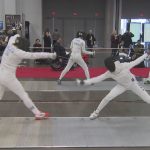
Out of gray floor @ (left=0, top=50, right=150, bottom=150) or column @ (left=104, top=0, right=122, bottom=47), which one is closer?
gray floor @ (left=0, top=50, right=150, bottom=150)

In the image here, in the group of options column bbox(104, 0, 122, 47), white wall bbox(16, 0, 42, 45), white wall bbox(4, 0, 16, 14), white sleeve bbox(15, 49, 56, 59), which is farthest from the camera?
column bbox(104, 0, 122, 47)

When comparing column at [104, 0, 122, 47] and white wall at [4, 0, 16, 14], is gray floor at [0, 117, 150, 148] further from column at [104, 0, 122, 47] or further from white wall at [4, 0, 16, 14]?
column at [104, 0, 122, 47]

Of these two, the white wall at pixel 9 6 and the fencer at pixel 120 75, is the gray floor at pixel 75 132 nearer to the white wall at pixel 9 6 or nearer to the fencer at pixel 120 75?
the fencer at pixel 120 75

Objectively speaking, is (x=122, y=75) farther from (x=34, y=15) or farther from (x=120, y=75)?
Result: (x=34, y=15)

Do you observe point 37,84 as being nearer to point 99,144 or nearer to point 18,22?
point 99,144

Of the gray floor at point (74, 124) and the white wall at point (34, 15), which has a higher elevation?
the white wall at point (34, 15)

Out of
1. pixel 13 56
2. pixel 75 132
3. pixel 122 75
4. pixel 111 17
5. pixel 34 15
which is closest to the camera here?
pixel 75 132

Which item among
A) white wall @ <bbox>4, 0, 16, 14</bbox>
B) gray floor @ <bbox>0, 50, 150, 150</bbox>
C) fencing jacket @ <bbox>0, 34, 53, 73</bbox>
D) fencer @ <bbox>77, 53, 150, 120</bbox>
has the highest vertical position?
white wall @ <bbox>4, 0, 16, 14</bbox>

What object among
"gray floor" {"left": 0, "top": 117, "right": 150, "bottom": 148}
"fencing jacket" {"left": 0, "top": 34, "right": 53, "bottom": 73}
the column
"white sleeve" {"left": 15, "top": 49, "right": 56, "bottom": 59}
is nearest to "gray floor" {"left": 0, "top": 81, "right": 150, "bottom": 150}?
"gray floor" {"left": 0, "top": 117, "right": 150, "bottom": 148}

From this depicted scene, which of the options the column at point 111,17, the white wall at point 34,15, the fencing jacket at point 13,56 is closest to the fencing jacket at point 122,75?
the fencing jacket at point 13,56

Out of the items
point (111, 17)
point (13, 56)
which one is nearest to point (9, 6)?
point (111, 17)

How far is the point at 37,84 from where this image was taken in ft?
42.8

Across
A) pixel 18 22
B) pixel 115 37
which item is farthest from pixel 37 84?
pixel 115 37

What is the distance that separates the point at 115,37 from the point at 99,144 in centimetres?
1853
